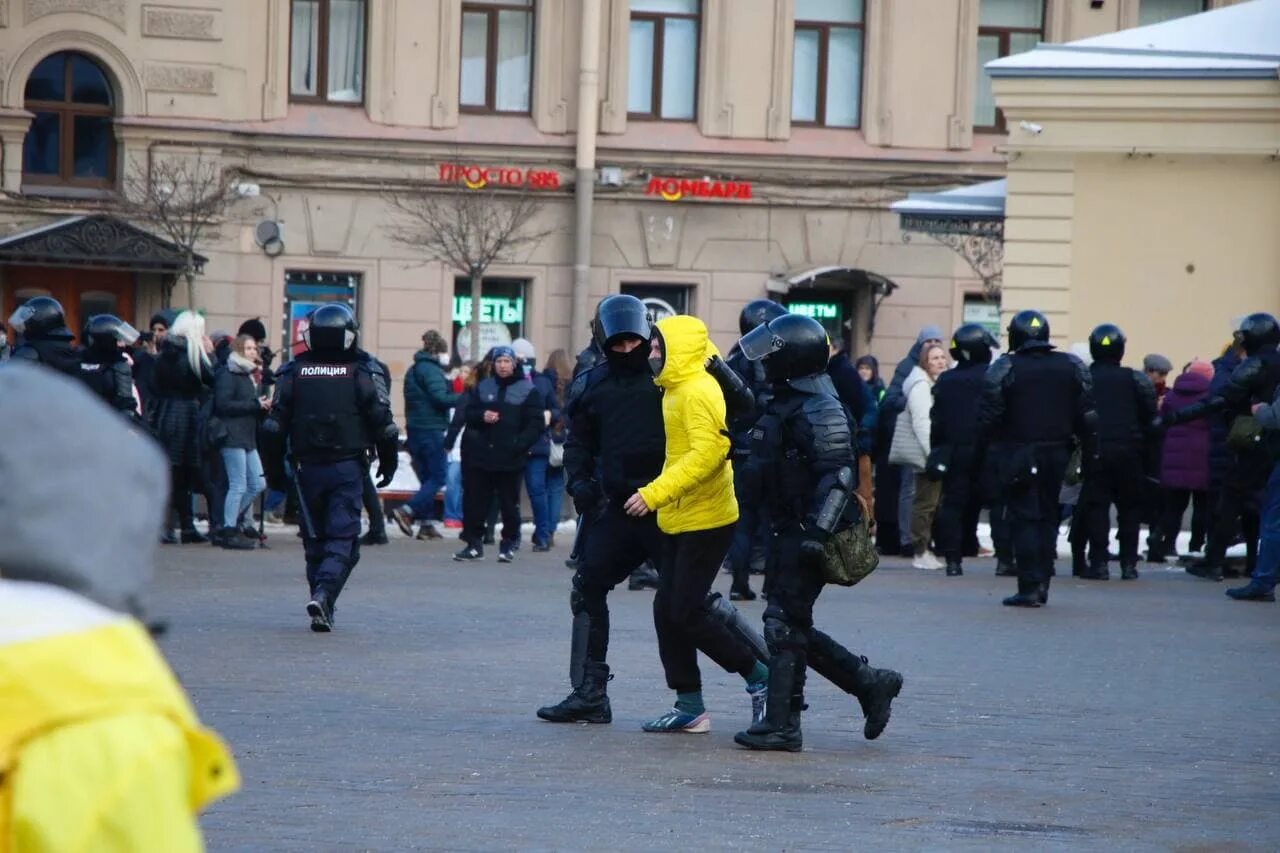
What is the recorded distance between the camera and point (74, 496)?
212 cm

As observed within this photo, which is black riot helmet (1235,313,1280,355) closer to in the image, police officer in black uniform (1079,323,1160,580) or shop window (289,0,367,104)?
police officer in black uniform (1079,323,1160,580)

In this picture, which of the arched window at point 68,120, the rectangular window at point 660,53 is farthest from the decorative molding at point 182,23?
the rectangular window at point 660,53

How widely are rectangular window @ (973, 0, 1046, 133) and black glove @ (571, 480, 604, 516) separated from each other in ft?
83.8

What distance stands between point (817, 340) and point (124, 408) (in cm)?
896

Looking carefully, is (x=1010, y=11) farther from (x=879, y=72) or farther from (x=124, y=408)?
(x=124, y=408)

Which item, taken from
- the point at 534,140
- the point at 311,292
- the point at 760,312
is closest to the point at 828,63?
the point at 534,140

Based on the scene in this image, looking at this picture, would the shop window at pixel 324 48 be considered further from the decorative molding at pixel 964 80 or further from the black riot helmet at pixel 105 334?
the black riot helmet at pixel 105 334

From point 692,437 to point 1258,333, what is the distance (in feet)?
30.5

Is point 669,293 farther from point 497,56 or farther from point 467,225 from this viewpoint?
point 497,56

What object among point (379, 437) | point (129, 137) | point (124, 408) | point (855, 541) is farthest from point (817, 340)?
point (129, 137)

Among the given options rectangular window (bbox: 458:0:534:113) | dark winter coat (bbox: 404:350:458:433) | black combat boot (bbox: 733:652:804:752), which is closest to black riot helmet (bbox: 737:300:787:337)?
black combat boot (bbox: 733:652:804:752)

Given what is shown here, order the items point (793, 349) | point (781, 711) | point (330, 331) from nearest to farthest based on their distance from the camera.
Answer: point (781, 711) < point (793, 349) < point (330, 331)

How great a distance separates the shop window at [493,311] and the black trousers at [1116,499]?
15.9 meters

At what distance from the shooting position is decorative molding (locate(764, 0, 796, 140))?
1286 inches
